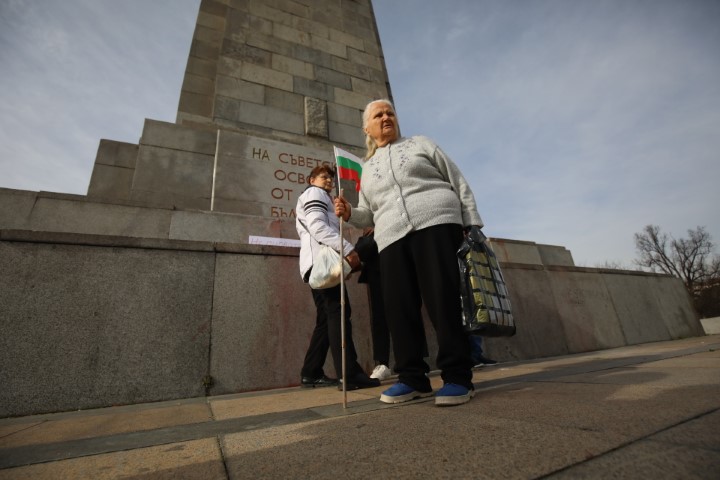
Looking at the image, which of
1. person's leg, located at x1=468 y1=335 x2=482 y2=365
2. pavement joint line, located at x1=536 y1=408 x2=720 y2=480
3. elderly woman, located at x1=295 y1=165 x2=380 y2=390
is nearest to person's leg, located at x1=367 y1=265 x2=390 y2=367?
elderly woman, located at x1=295 y1=165 x2=380 y2=390

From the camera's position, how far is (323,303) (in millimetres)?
2971

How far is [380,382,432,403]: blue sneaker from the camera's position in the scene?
186cm

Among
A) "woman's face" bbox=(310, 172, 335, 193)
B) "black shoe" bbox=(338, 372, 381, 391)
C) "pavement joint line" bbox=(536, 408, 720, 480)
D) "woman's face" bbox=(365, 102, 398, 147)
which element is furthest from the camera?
"woman's face" bbox=(310, 172, 335, 193)

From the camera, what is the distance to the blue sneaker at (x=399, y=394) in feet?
6.12

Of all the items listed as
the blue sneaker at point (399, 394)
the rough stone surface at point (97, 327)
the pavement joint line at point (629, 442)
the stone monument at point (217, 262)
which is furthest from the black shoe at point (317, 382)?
the pavement joint line at point (629, 442)

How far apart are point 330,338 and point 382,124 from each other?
5.77 feet

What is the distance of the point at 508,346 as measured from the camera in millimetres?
4453

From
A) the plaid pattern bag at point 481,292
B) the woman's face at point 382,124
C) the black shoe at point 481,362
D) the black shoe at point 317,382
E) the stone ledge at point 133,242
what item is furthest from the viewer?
the black shoe at point 481,362

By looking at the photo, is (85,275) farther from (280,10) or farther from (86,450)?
(280,10)

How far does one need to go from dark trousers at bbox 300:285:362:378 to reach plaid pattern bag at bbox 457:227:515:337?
1.17m

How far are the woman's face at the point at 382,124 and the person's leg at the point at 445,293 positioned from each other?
0.86m

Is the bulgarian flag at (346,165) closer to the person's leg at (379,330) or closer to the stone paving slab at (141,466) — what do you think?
the person's leg at (379,330)

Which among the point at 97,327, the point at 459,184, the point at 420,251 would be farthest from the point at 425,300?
the point at 97,327

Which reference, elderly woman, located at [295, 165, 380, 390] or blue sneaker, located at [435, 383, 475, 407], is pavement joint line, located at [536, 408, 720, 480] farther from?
elderly woman, located at [295, 165, 380, 390]
